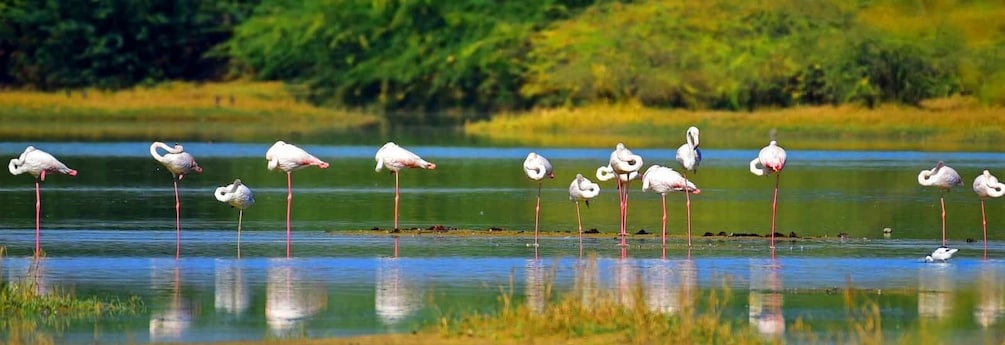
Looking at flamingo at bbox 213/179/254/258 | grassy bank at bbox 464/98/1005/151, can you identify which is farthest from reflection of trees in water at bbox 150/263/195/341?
grassy bank at bbox 464/98/1005/151

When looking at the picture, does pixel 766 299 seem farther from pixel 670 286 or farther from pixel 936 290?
pixel 936 290

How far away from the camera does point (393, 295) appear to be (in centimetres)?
1389

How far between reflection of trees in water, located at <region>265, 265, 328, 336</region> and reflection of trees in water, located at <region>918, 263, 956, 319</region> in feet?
13.0

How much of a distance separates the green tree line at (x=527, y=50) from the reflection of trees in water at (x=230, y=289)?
32580 mm

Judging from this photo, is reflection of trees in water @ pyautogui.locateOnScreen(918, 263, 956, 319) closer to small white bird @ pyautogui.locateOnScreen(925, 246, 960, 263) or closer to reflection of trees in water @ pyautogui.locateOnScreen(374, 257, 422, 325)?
small white bird @ pyautogui.locateOnScreen(925, 246, 960, 263)

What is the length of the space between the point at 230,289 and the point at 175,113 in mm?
40659

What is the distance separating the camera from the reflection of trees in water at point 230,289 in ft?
43.0

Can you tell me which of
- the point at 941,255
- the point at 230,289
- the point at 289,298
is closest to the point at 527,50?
the point at 941,255

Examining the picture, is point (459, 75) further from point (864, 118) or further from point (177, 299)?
point (177, 299)

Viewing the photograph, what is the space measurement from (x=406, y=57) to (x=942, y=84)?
1602 centimetres

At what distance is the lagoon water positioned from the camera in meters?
12.9

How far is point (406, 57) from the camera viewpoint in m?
57.6

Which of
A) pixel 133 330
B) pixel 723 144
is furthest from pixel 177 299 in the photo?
pixel 723 144

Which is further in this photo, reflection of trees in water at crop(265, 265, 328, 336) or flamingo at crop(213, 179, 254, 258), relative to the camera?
flamingo at crop(213, 179, 254, 258)
